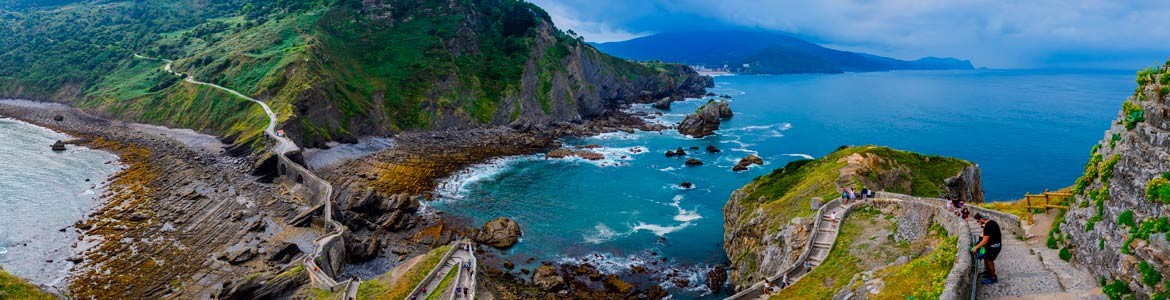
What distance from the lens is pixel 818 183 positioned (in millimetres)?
45500

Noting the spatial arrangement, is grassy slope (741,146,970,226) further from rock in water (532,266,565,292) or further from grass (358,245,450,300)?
grass (358,245,450,300)

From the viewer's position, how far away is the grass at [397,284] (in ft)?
123

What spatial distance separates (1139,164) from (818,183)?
29.4 metres

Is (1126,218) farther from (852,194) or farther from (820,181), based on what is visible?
(820,181)

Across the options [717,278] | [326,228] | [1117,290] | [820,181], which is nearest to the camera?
[1117,290]

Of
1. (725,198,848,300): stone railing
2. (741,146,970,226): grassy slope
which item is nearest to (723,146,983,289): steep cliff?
(741,146,970,226): grassy slope

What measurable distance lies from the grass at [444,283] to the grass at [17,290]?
2350 cm

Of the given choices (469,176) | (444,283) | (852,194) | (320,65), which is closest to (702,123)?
(469,176)

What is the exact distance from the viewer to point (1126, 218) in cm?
1609

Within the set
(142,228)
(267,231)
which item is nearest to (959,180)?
(267,231)

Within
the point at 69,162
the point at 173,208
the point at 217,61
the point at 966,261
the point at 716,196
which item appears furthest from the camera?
the point at 217,61

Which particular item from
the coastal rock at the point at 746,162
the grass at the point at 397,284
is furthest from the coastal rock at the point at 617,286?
the coastal rock at the point at 746,162

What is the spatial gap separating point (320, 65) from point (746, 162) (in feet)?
257

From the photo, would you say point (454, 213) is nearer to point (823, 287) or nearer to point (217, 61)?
point (823, 287)
